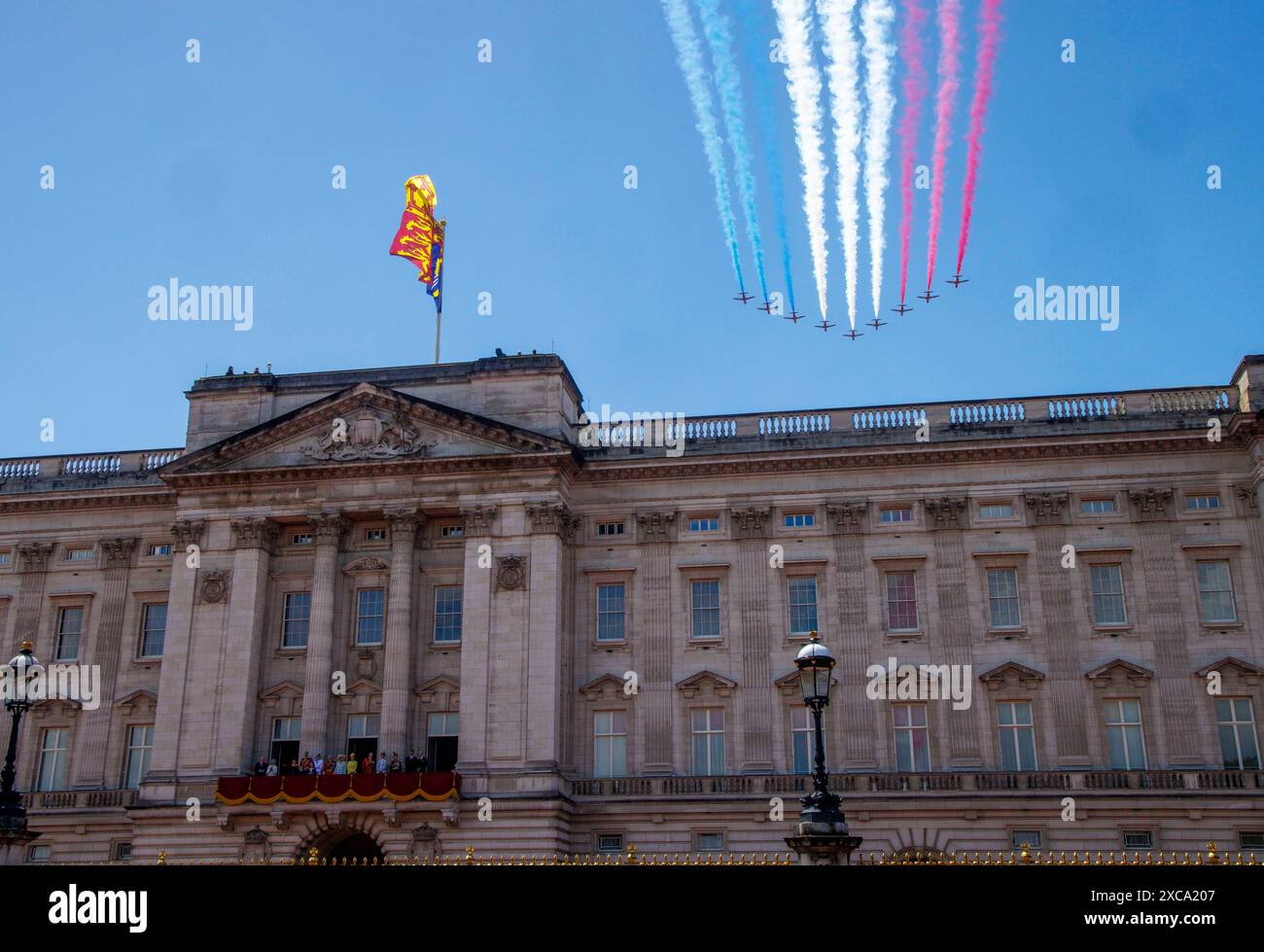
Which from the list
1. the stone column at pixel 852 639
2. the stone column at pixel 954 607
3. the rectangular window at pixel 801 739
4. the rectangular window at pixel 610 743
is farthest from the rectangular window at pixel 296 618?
the stone column at pixel 954 607

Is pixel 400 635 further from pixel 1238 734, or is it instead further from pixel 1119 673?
pixel 1238 734

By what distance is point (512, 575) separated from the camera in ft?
152

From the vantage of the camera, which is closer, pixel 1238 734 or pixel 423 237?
pixel 1238 734

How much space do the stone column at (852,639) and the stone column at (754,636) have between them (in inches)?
88.3

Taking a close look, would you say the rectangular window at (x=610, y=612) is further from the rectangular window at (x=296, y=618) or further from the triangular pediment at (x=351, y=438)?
the rectangular window at (x=296, y=618)

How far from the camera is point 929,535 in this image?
1833 inches

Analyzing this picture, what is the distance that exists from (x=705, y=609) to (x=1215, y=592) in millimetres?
17225

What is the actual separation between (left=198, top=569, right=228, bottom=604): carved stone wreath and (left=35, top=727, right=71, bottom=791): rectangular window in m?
7.78

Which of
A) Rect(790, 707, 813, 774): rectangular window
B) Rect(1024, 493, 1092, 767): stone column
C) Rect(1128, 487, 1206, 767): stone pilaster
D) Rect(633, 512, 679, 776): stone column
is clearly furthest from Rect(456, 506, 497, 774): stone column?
Rect(1128, 487, 1206, 767): stone pilaster

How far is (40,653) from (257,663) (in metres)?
9.86

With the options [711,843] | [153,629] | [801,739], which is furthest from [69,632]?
[801,739]

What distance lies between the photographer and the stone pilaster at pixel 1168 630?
141 feet

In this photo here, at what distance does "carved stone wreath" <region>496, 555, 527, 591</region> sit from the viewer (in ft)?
152
